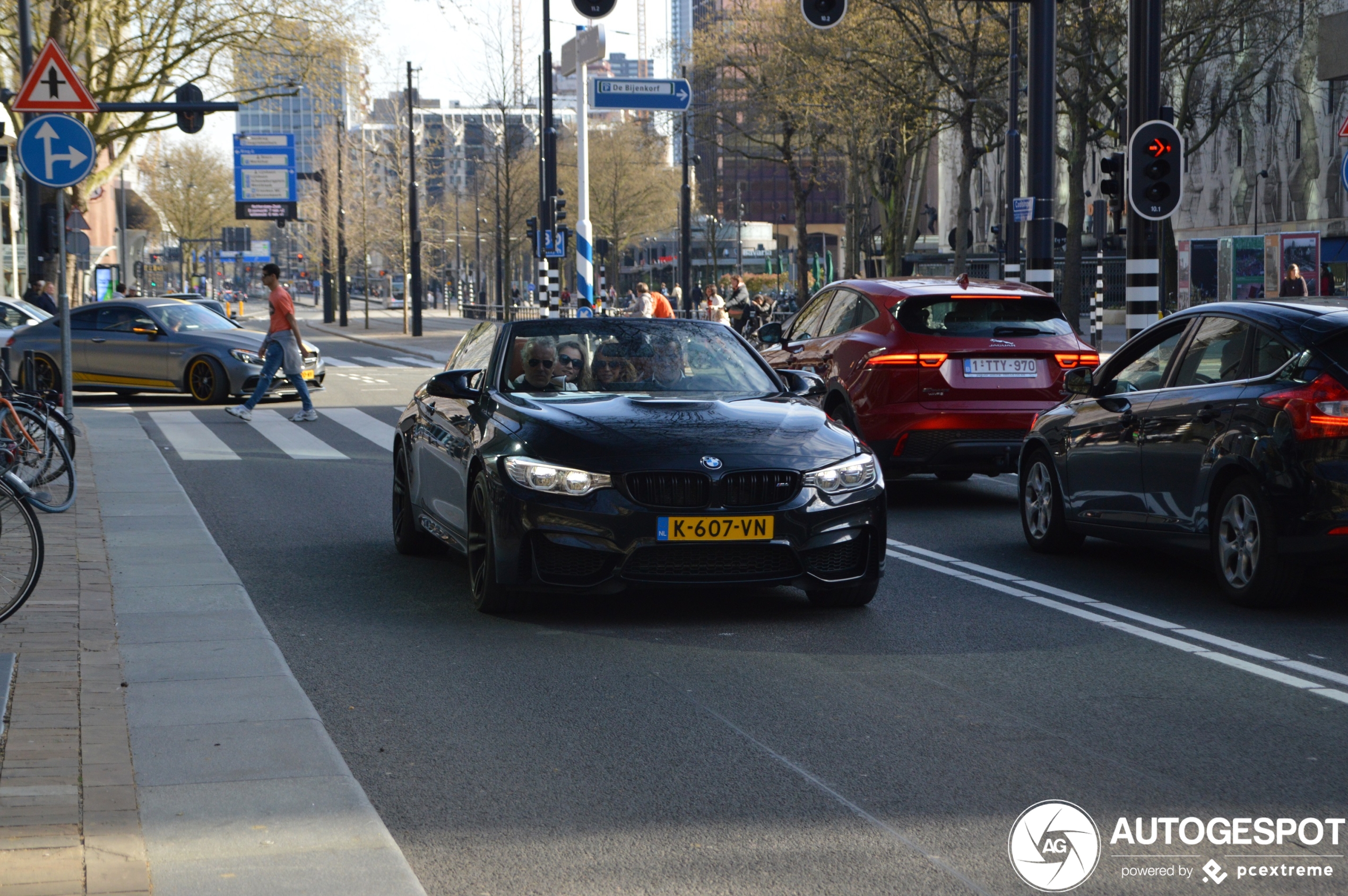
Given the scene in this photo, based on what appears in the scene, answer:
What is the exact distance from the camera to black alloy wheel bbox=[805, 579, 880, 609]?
308 inches

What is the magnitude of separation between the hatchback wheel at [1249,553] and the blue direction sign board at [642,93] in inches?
960

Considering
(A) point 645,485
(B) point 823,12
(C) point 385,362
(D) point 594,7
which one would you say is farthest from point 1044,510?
(C) point 385,362

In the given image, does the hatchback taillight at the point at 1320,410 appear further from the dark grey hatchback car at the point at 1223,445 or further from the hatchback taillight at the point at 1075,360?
the hatchback taillight at the point at 1075,360

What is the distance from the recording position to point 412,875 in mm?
4160

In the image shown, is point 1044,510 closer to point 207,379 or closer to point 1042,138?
point 1042,138

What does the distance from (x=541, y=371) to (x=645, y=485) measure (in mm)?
1477

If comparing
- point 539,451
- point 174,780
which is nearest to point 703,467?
point 539,451

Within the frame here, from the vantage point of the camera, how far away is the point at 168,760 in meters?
5.18

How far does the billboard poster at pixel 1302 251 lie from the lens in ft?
127

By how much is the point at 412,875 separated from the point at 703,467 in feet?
10.9

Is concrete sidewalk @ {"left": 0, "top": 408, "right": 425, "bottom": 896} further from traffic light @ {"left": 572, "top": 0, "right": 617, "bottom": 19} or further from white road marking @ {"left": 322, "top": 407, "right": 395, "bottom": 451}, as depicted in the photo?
traffic light @ {"left": 572, "top": 0, "right": 617, "bottom": 19}

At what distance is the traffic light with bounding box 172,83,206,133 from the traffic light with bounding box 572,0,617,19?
7018 millimetres

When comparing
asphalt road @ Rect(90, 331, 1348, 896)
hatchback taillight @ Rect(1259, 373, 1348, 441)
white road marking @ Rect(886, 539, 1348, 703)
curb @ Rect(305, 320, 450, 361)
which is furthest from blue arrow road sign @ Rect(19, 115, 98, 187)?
curb @ Rect(305, 320, 450, 361)

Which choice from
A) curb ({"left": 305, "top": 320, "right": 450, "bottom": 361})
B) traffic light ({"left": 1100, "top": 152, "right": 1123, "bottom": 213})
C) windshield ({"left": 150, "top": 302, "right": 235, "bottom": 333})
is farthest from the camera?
curb ({"left": 305, "top": 320, "right": 450, "bottom": 361})
